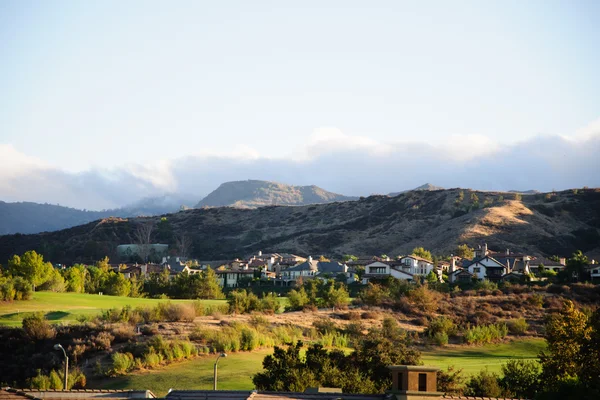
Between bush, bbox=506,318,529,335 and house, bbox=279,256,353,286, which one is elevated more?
house, bbox=279,256,353,286

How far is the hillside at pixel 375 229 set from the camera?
136125mm

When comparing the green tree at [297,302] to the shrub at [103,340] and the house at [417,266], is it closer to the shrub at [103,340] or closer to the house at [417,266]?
the shrub at [103,340]

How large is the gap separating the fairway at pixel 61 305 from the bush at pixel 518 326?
28329mm

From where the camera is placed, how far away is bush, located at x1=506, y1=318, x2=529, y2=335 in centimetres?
6366

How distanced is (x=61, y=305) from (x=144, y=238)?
90.0 metres

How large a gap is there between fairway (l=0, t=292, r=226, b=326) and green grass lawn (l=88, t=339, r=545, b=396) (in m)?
15.1

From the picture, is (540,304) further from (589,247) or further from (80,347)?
(589,247)

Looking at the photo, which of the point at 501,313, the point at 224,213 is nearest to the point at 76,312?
the point at 501,313

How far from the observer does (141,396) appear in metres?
23.9

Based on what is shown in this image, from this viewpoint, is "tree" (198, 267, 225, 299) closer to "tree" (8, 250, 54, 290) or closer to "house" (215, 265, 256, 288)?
"house" (215, 265, 256, 288)

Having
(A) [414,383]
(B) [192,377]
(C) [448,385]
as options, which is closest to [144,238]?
(B) [192,377]

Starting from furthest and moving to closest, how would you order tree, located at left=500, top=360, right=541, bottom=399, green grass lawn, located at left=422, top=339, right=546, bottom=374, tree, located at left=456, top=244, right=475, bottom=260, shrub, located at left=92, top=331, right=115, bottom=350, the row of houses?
tree, located at left=456, top=244, right=475, bottom=260
the row of houses
green grass lawn, located at left=422, top=339, right=546, bottom=374
shrub, located at left=92, top=331, right=115, bottom=350
tree, located at left=500, top=360, right=541, bottom=399

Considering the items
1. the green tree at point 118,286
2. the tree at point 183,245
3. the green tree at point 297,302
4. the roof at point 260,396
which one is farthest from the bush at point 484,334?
the tree at point 183,245

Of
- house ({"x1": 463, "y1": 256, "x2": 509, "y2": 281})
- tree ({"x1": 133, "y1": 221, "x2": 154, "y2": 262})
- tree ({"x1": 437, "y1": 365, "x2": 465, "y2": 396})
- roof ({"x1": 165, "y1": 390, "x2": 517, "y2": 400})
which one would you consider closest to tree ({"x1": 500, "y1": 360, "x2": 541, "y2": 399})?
tree ({"x1": 437, "y1": 365, "x2": 465, "y2": 396})
